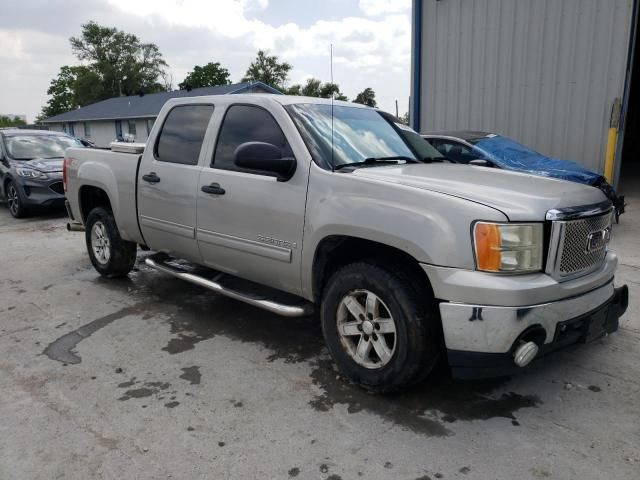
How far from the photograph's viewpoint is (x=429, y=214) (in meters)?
2.77

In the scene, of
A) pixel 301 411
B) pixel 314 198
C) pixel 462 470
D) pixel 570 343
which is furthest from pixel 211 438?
pixel 570 343

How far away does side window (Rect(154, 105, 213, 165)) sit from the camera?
4.32 metres

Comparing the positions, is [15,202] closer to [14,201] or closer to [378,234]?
[14,201]

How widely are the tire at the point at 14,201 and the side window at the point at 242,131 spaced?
7474mm

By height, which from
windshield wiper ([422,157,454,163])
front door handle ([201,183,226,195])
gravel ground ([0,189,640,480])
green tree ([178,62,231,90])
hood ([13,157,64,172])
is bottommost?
gravel ground ([0,189,640,480])

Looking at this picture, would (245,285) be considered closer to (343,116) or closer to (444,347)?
(343,116)

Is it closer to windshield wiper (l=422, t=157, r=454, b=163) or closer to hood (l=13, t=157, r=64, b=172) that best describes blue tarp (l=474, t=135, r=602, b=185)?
windshield wiper (l=422, t=157, r=454, b=163)

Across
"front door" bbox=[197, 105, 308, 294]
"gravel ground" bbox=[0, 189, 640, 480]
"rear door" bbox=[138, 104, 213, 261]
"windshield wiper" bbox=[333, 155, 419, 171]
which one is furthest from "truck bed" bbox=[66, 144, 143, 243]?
"windshield wiper" bbox=[333, 155, 419, 171]

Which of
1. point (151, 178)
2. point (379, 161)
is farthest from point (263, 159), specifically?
point (151, 178)

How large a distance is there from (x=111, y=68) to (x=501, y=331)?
68.1 meters

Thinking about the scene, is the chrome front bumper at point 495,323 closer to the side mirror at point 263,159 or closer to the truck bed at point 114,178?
the side mirror at point 263,159

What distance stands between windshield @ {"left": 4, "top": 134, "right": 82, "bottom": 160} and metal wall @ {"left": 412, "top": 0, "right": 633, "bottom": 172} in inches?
320

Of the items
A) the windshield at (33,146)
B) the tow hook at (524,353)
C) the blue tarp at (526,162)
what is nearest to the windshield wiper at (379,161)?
the tow hook at (524,353)

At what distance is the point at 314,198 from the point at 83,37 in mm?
72572
